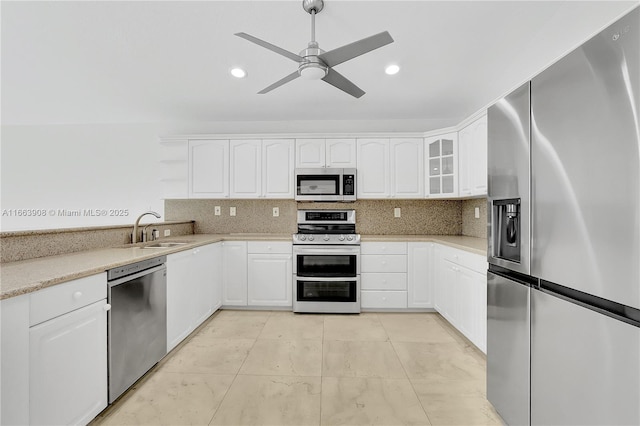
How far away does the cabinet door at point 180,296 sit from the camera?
2322 mm

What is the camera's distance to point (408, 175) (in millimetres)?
3590

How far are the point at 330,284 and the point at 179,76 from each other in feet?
8.94

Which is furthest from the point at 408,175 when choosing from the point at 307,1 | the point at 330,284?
the point at 307,1

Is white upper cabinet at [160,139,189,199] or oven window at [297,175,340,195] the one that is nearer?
oven window at [297,175,340,195]

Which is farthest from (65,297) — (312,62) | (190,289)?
(312,62)

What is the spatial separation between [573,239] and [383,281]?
240 cm

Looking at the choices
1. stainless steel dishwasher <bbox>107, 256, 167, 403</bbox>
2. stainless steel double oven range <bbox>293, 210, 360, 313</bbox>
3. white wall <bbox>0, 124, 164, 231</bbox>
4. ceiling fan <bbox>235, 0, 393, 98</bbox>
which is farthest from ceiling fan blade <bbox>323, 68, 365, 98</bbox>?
white wall <bbox>0, 124, 164, 231</bbox>

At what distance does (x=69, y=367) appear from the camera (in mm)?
1389

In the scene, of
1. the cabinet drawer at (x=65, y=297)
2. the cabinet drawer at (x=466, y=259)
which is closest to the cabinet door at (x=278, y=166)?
the cabinet drawer at (x=466, y=259)

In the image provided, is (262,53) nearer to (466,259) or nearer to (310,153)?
(310,153)

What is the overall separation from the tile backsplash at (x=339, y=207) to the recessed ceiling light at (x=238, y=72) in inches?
66.7

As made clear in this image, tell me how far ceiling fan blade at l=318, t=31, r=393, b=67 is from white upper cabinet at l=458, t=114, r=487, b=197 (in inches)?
62.0

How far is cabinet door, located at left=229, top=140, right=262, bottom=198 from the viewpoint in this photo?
12.0ft

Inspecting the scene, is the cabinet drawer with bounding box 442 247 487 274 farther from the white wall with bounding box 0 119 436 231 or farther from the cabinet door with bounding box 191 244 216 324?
the white wall with bounding box 0 119 436 231
